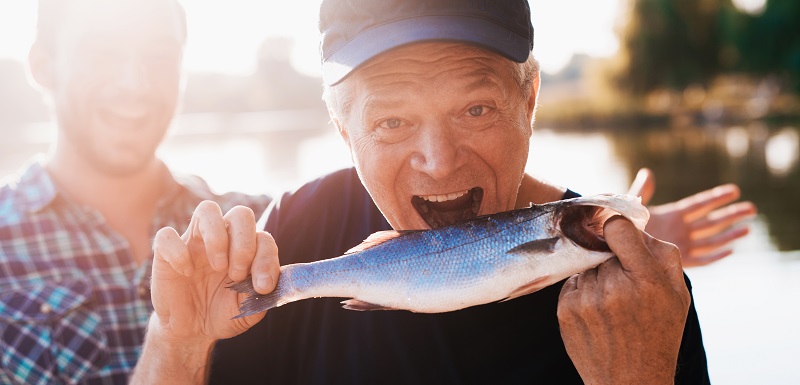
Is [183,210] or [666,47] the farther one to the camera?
[666,47]

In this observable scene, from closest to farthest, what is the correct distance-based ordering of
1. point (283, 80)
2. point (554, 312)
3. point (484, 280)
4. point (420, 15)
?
point (484, 280) < point (420, 15) < point (554, 312) < point (283, 80)

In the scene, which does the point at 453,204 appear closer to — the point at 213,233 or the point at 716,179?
the point at 213,233

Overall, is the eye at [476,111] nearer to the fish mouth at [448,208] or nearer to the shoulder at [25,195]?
the fish mouth at [448,208]

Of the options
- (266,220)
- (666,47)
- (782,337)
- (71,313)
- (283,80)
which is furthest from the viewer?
(283,80)

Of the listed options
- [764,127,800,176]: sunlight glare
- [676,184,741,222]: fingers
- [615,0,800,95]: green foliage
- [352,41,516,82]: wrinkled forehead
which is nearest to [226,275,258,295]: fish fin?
[352,41,516,82]: wrinkled forehead

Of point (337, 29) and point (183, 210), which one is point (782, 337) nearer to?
point (183, 210)

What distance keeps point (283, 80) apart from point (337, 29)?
373 feet

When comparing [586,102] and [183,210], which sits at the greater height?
[586,102]

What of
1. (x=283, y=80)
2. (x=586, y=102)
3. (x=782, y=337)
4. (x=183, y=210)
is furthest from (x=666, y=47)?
(x=283, y=80)

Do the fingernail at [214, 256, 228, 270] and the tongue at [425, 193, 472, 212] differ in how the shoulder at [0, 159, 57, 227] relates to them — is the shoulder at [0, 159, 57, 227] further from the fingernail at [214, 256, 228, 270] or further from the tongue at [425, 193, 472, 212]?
the tongue at [425, 193, 472, 212]

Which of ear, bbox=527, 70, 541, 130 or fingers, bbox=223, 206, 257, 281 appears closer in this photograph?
fingers, bbox=223, 206, 257, 281

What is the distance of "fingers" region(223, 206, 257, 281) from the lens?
2.26 m

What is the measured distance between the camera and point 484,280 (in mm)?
2236

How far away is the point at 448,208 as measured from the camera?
2680 millimetres
